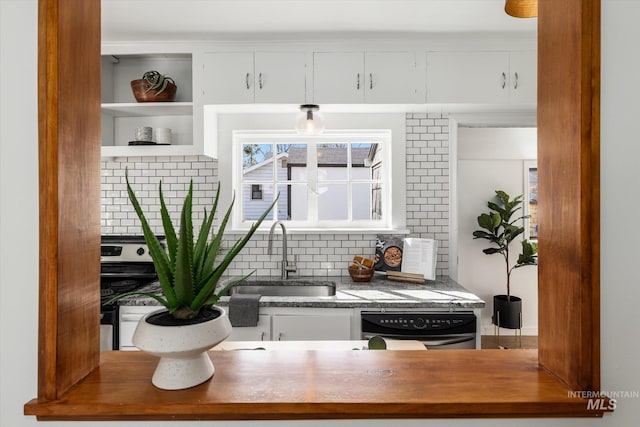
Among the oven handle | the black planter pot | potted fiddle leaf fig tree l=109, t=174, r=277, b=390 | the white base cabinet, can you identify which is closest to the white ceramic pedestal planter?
potted fiddle leaf fig tree l=109, t=174, r=277, b=390

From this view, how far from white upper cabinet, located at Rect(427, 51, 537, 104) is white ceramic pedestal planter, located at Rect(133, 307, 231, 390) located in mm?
2614

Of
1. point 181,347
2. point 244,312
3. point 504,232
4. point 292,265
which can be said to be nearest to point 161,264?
point 181,347

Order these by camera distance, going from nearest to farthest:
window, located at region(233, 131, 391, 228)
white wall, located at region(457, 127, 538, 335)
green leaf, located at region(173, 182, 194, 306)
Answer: green leaf, located at region(173, 182, 194, 306), window, located at region(233, 131, 391, 228), white wall, located at region(457, 127, 538, 335)

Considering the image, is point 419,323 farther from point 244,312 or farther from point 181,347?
point 181,347

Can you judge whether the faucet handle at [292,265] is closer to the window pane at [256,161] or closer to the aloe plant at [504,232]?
the window pane at [256,161]

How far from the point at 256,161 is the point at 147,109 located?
931 millimetres

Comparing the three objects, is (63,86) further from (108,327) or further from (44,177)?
(108,327)

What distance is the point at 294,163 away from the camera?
3514 mm

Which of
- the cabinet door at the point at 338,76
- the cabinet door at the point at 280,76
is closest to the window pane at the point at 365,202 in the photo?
the cabinet door at the point at 338,76

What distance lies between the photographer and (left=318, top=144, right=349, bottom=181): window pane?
11.5 ft

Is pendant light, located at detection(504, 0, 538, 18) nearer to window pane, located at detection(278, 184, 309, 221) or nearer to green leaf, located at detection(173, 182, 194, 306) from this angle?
green leaf, located at detection(173, 182, 194, 306)

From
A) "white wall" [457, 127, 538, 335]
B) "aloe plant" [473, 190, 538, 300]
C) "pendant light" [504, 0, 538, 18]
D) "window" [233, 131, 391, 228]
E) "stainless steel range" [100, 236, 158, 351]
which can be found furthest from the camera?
"white wall" [457, 127, 538, 335]

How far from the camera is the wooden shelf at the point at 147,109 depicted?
3031 mm

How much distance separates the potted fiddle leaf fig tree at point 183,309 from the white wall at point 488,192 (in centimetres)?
376
